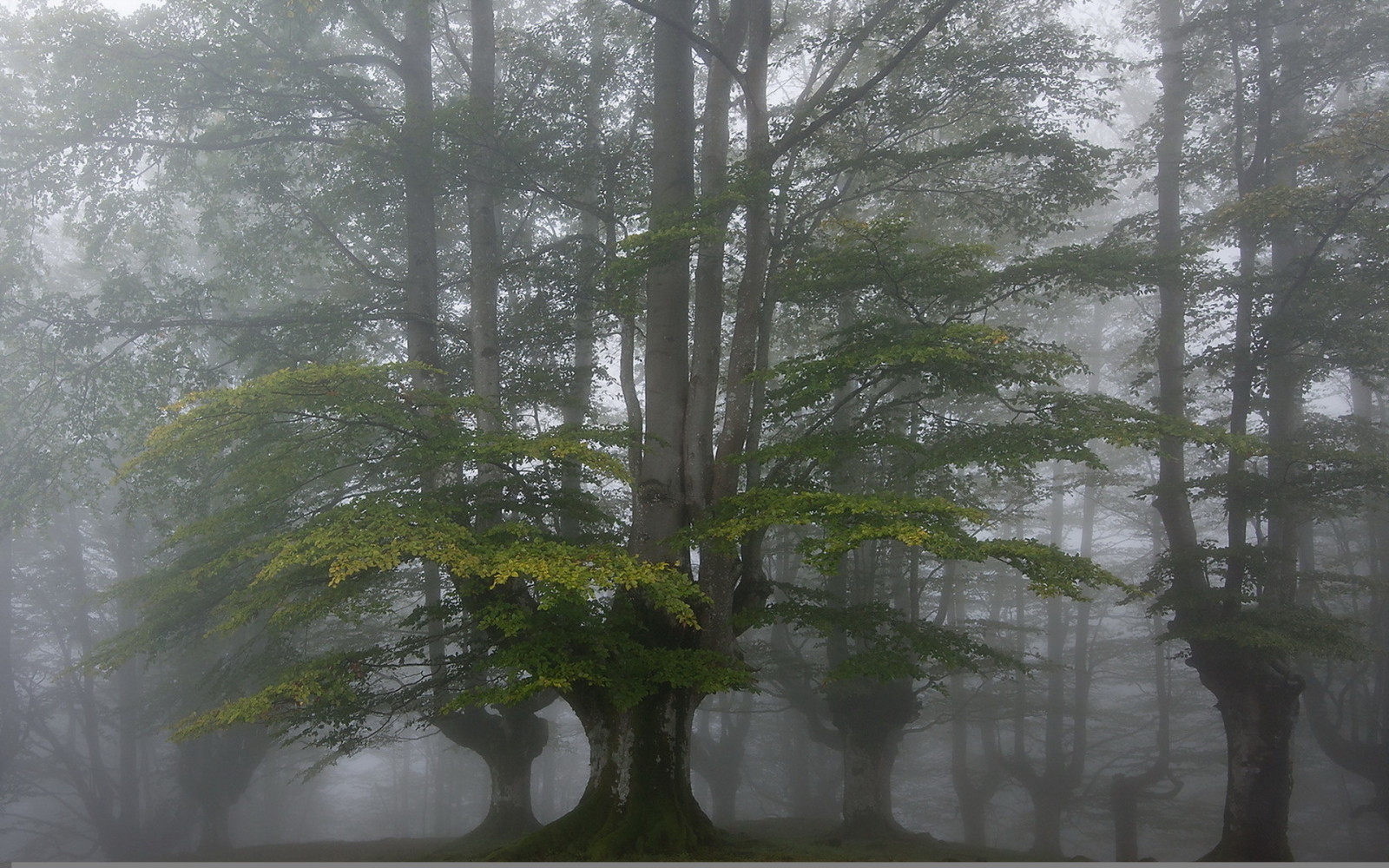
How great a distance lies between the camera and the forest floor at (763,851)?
7789 millimetres

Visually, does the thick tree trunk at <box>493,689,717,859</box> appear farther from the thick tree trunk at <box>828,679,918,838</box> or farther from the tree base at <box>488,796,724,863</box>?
the thick tree trunk at <box>828,679,918,838</box>

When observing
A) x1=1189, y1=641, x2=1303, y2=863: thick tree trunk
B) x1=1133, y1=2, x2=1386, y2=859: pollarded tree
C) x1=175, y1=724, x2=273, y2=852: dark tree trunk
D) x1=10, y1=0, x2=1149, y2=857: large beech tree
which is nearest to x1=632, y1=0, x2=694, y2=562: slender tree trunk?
x1=10, y1=0, x2=1149, y2=857: large beech tree

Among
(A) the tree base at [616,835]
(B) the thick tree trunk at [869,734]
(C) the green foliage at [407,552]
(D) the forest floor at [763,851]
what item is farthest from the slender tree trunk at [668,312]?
(B) the thick tree trunk at [869,734]

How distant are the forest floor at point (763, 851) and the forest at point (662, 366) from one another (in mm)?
131

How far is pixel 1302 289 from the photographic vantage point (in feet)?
28.3

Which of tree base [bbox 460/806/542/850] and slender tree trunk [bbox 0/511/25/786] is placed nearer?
tree base [bbox 460/806/542/850]

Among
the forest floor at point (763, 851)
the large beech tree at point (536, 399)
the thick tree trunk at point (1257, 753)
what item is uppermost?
the large beech tree at point (536, 399)

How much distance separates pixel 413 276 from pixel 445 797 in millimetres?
20469

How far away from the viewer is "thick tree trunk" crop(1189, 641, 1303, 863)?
866cm

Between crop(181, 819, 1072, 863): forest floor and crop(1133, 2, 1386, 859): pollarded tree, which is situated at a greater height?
crop(1133, 2, 1386, 859): pollarded tree

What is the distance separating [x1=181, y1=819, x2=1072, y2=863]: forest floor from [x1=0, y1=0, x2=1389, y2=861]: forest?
0.13m

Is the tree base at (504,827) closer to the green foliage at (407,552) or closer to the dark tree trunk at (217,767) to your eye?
the green foliage at (407,552)

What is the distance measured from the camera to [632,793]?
7082mm

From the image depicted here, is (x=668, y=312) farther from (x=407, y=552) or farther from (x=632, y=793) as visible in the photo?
(x=632, y=793)
